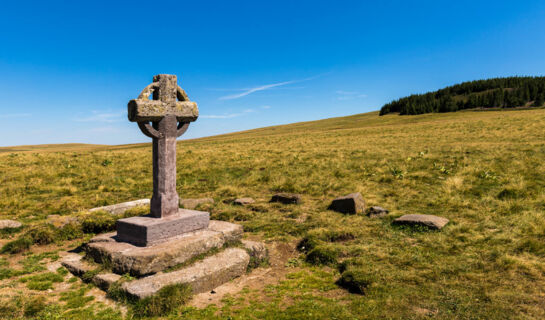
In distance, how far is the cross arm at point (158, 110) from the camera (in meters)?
7.15

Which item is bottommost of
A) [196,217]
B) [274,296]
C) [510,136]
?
[274,296]

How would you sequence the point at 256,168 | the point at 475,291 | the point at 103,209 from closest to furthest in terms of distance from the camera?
the point at 475,291, the point at 103,209, the point at 256,168

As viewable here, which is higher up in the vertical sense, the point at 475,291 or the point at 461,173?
the point at 461,173

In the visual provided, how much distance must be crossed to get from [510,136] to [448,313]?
27.1 m

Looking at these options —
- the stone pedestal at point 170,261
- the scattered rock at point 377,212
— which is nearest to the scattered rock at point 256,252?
the stone pedestal at point 170,261

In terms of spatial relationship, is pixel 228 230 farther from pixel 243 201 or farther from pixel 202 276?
pixel 243 201

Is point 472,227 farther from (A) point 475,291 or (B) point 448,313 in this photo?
(B) point 448,313

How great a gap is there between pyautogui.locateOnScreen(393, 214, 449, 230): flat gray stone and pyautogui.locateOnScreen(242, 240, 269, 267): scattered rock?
13.6 feet

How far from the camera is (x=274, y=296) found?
5.83 meters

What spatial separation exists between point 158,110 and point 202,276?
3.88 m

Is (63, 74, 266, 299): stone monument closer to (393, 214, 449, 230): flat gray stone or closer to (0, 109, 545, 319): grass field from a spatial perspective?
(0, 109, 545, 319): grass field

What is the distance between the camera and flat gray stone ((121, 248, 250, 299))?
18.4 feet

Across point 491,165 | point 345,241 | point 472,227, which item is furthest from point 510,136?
point 345,241

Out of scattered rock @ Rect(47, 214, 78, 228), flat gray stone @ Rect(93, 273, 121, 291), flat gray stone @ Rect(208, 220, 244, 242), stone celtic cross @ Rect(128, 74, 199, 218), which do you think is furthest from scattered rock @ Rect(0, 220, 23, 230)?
flat gray stone @ Rect(208, 220, 244, 242)
